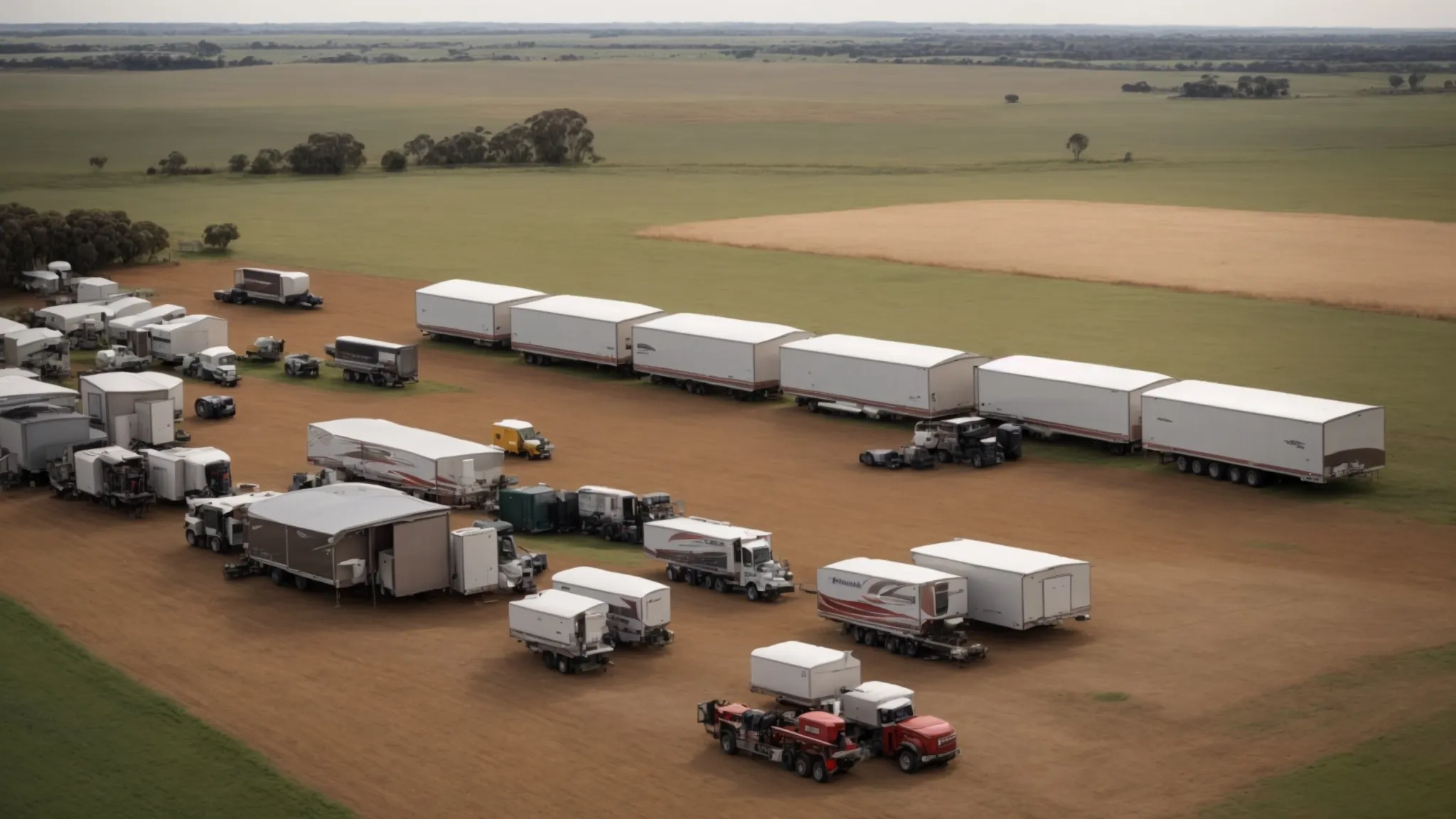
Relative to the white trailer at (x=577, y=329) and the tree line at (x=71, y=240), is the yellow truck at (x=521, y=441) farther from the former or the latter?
the tree line at (x=71, y=240)

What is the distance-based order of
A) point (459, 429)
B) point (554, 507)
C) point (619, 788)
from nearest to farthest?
1. point (619, 788)
2. point (554, 507)
3. point (459, 429)

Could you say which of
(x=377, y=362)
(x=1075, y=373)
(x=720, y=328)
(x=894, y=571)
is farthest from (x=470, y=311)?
(x=894, y=571)

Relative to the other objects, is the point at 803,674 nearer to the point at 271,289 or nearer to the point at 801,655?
the point at 801,655

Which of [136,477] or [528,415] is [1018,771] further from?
[528,415]

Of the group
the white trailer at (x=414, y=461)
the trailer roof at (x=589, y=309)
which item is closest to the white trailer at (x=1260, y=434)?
the white trailer at (x=414, y=461)

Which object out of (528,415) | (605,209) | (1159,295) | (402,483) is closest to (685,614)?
(402,483)

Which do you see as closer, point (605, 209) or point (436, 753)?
point (436, 753)
